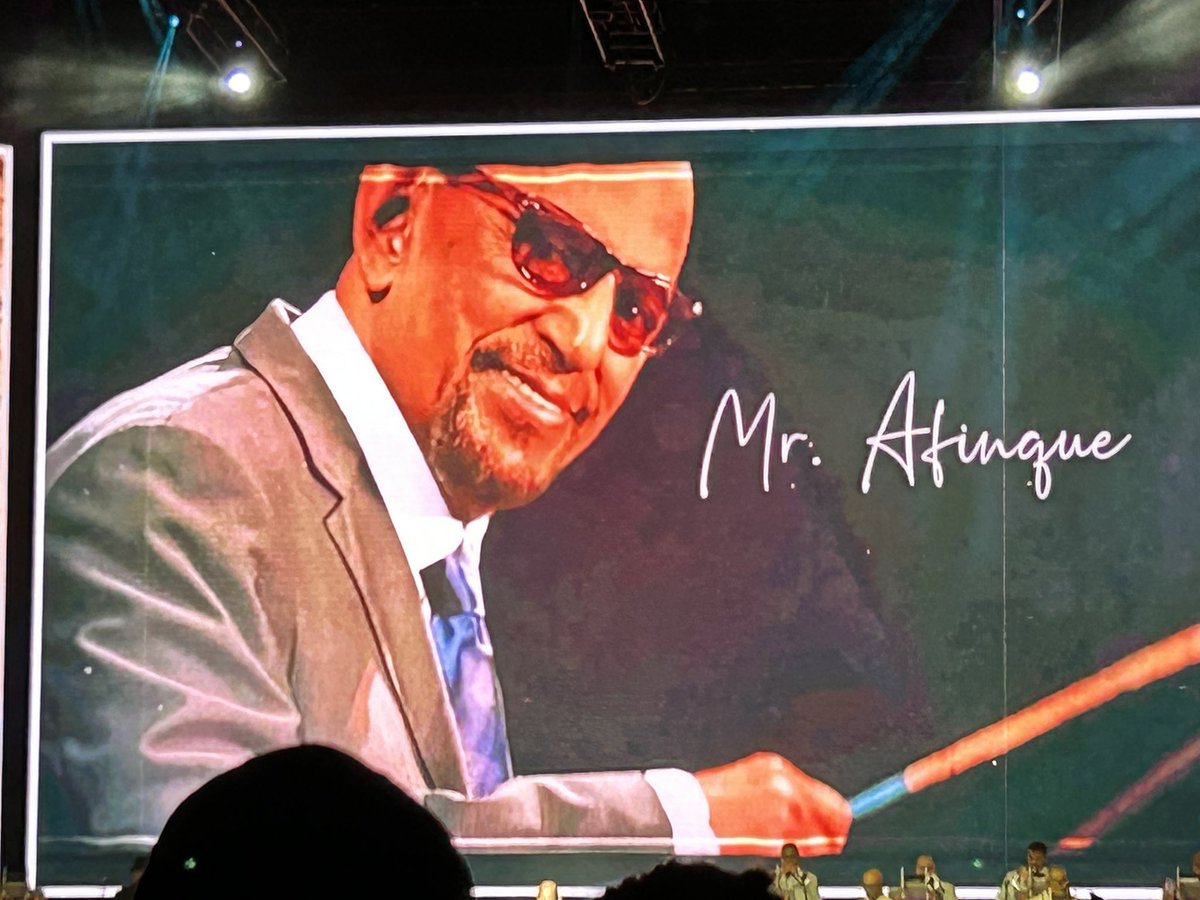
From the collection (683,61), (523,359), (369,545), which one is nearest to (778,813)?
(369,545)

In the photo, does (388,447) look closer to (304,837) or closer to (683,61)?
(683,61)

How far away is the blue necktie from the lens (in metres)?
5.01

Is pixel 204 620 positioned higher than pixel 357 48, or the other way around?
pixel 357 48

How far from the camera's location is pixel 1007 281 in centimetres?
498

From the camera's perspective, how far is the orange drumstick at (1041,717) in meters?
4.89

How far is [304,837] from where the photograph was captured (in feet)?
2.64

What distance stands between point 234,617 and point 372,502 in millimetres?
619

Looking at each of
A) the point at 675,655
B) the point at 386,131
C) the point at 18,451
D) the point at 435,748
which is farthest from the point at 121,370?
the point at 675,655

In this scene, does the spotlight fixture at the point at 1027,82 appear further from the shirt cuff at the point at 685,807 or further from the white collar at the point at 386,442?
the shirt cuff at the point at 685,807

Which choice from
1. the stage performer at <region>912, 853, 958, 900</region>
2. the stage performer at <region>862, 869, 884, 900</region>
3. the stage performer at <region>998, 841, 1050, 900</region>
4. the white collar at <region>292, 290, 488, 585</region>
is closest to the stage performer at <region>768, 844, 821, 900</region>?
the stage performer at <region>862, 869, 884, 900</region>

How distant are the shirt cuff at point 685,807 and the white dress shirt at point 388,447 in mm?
73

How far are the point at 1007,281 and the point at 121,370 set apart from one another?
308cm

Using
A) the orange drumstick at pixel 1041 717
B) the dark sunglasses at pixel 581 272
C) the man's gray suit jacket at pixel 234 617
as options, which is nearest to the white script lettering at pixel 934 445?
the orange drumstick at pixel 1041 717

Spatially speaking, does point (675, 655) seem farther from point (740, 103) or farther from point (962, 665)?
point (740, 103)
